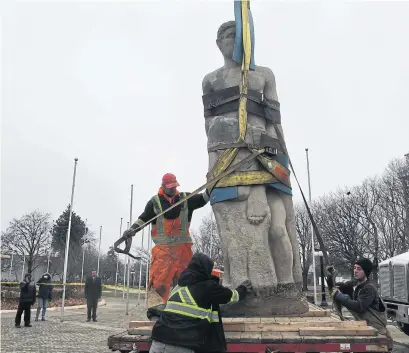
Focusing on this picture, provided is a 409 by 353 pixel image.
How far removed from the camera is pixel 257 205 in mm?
5453

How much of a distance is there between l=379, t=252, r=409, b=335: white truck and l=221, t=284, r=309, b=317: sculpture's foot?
25.4ft

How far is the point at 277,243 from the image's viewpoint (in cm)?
558

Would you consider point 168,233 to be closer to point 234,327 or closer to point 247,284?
point 247,284

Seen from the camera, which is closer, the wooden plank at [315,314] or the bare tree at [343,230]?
the wooden plank at [315,314]

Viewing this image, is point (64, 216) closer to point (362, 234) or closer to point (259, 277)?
point (362, 234)

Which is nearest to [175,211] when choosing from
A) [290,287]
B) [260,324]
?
[290,287]

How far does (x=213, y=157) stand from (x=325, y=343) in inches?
108

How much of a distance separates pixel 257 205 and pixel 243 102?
1405 millimetres

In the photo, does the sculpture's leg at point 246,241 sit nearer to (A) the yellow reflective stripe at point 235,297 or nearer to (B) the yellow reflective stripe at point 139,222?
(A) the yellow reflective stripe at point 235,297

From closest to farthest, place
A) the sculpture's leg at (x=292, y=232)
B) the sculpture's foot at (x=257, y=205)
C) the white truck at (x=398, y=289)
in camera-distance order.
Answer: the sculpture's foot at (x=257, y=205)
the sculpture's leg at (x=292, y=232)
the white truck at (x=398, y=289)

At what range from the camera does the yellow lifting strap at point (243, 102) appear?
5645mm

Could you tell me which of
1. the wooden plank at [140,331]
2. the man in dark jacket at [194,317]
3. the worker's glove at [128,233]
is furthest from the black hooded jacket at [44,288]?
the man in dark jacket at [194,317]

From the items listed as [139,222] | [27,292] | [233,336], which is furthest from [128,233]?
[27,292]

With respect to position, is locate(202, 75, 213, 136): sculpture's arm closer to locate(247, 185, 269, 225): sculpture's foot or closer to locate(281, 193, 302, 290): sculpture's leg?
locate(247, 185, 269, 225): sculpture's foot
